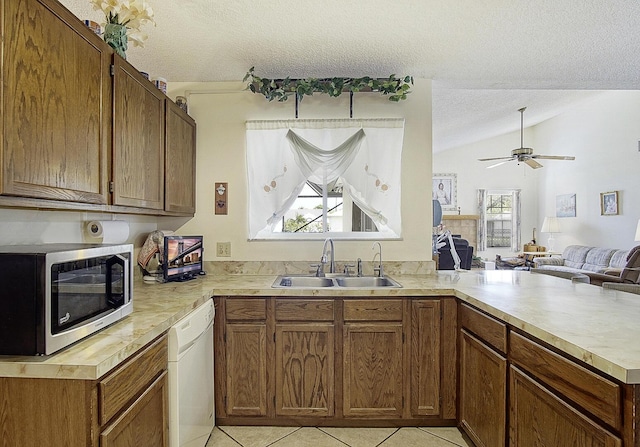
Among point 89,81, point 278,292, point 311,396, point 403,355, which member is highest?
point 89,81

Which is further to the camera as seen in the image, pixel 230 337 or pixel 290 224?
pixel 290 224

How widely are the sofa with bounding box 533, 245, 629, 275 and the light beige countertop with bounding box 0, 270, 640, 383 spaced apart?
3457 mm

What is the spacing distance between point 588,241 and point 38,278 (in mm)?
8157

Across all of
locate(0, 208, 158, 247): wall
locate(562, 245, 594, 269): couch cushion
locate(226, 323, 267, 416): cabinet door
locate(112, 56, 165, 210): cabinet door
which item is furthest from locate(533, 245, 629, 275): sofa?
locate(0, 208, 158, 247): wall

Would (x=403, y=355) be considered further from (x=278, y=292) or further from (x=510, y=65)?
(x=510, y=65)

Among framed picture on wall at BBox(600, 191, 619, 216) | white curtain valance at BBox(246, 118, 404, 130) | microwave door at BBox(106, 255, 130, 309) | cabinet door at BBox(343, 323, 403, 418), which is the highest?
white curtain valance at BBox(246, 118, 404, 130)

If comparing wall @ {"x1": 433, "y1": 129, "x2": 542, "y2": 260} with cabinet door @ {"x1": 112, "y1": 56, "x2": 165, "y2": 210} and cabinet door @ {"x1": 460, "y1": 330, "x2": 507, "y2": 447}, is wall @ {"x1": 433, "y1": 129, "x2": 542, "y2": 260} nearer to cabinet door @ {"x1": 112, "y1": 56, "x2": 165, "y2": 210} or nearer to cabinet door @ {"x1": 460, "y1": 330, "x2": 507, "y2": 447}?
cabinet door @ {"x1": 460, "y1": 330, "x2": 507, "y2": 447}

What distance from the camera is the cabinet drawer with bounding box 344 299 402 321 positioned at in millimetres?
2113

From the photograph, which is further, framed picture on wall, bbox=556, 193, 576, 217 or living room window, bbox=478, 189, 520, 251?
living room window, bbox=478, 189, 520, 251

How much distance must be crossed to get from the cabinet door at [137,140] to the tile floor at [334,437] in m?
1.40

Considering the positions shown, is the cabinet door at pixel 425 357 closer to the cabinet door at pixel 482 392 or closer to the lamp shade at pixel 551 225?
the cabinet door at pixel 482 392

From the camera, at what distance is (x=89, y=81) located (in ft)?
4.60

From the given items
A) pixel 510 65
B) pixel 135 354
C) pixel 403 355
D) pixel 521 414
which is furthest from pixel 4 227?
pixel 510 65

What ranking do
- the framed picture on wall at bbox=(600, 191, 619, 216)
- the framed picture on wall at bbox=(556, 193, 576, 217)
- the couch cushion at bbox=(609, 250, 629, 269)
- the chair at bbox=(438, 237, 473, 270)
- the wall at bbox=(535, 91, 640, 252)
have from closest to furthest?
the chair at bbox=(438, 237, 473, 270)
the couch cushion at bbox=(609, 250, 629, 269)
the wall at bbox=(535, 91, 640, 252)
the framed picture on wall at bbox=(600, 191, 619, 216)
the framed picture on wall at bbox=(556, 193, 576, 217)
